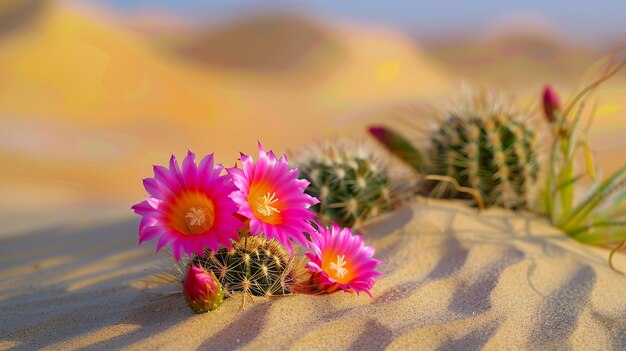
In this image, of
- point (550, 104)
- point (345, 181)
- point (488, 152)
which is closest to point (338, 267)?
point (345, 181)

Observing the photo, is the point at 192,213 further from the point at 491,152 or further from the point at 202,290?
the point at 491,152

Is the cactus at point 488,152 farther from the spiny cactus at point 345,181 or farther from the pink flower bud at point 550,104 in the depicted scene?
the spiny cactus at point 345,181

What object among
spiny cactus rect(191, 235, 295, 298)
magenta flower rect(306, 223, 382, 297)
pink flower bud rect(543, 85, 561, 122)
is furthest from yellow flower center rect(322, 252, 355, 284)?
pink flower bud rect(543, 85, 561, 122)

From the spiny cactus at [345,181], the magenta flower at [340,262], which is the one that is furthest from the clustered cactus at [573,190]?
the magenta flower at [340,262]

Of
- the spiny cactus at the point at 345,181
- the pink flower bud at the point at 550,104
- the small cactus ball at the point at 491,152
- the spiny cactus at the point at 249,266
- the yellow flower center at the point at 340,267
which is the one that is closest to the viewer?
the spiny cactus at the point at 249,266

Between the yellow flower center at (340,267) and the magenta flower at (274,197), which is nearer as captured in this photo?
the magenta flower at (274,197)

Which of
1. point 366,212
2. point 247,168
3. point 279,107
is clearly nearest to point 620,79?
point 279,107

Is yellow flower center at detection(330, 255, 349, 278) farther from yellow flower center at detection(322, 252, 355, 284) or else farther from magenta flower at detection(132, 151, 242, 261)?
magenta flower at detection(132, 151, 242, 261)
